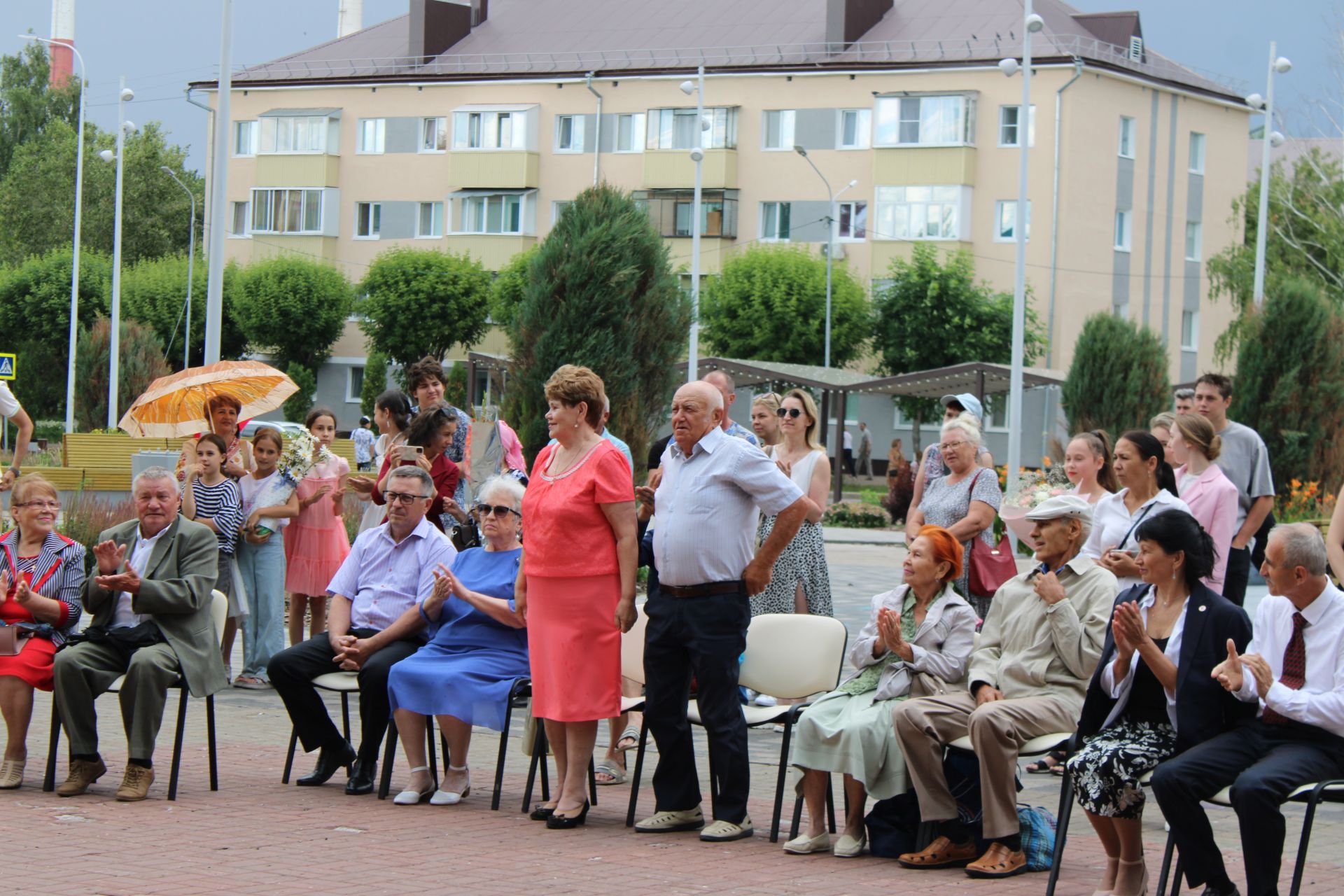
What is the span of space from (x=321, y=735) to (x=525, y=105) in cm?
5298

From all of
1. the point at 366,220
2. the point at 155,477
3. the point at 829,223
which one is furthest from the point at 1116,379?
the point at 366,220

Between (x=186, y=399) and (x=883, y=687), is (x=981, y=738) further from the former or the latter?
(x=186, y=399)

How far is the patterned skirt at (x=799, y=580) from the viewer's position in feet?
33.3

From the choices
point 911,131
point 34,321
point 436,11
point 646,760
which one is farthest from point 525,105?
point 646,760

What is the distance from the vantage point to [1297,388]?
81.9 ft

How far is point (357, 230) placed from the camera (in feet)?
211

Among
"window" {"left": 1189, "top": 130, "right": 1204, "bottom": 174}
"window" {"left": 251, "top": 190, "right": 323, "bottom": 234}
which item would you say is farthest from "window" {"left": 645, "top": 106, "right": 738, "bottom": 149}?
"window" {"left": 1189, "top": 130, "right": 1204, "bottom": 174}

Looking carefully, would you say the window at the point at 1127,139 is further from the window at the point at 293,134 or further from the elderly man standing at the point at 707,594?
the elderly man standing at the point at 707,594

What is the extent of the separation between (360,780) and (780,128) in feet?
164

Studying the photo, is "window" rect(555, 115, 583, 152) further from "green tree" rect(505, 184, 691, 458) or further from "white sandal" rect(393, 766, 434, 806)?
"white sandal" rect(393, 766, 434, 806)

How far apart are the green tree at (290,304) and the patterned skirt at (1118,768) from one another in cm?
5493

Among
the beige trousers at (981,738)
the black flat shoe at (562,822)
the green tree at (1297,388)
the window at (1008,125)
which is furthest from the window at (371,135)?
the beige trousers at (981,738)

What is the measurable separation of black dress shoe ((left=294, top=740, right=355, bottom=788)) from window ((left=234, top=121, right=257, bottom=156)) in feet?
192

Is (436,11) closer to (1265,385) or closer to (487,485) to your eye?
(1265,385)
